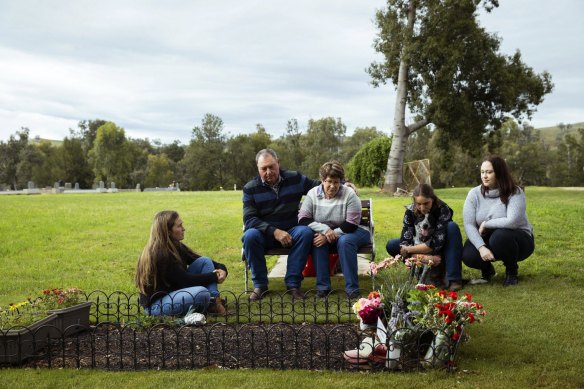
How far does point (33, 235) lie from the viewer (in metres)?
12.7

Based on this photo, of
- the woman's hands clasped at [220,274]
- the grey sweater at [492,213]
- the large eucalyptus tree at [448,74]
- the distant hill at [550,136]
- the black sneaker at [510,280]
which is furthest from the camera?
the distant hill at [550,136]

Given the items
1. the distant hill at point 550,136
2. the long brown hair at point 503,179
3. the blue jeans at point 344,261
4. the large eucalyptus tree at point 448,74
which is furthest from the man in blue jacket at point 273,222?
the distant hill at point 550,136

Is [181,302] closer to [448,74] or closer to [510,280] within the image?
[510,280]

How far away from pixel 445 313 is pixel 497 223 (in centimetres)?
302

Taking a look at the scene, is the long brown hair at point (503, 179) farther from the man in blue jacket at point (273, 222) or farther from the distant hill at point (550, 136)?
the distant hill at point (550, 136)

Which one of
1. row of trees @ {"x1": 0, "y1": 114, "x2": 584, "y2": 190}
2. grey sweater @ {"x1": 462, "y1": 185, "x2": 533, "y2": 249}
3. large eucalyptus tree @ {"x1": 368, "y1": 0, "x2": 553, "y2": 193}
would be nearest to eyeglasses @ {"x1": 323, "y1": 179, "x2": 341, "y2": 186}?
grey sweater @ {"x1": 462, "y1": 185, "x2": 533, "y2": 249}

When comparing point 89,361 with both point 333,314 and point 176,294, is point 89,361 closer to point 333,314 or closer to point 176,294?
point 176,294

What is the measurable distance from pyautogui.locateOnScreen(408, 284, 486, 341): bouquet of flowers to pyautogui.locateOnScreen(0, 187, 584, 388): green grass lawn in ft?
1.00

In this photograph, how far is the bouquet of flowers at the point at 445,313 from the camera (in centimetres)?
395

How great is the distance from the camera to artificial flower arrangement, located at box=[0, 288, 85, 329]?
15.5ft

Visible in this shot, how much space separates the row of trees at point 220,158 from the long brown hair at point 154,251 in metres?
58.5

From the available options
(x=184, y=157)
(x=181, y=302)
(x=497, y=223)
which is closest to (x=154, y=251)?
(x=181, y=302)

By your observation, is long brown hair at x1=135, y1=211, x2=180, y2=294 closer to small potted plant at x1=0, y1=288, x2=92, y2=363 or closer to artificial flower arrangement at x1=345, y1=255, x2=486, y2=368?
small potted plant at x1=0, y1=288, x2=92, y2=363

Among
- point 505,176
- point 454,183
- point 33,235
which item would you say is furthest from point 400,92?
point 454,183
